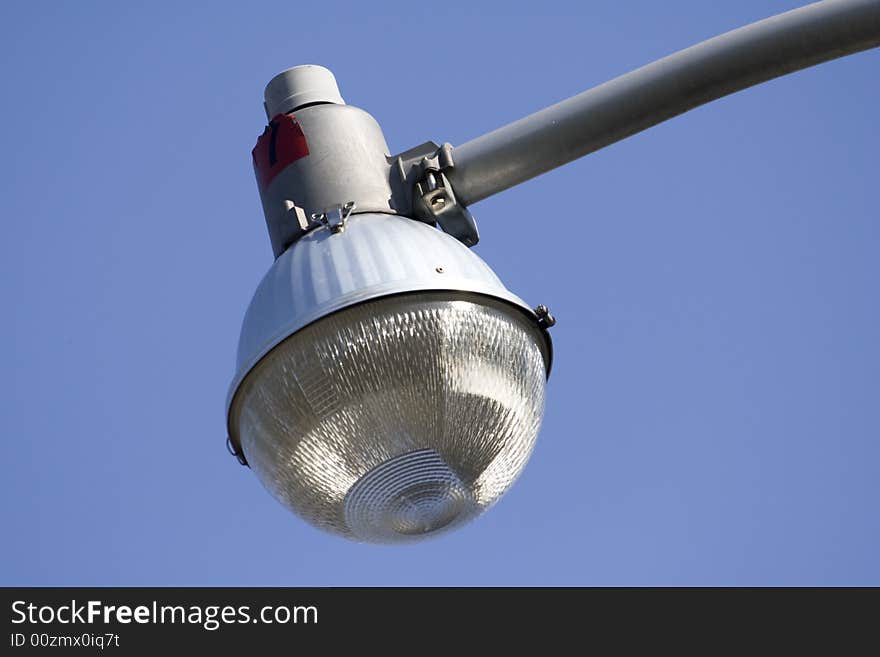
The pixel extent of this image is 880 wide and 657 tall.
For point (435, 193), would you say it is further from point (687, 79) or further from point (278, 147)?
point (687, 79)

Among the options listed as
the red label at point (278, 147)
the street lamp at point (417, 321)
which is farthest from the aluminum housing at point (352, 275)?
the red label at point (278, 147)

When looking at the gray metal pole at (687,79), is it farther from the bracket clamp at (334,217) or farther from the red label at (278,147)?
the red label at (278,147)

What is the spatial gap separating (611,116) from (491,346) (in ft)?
1.72

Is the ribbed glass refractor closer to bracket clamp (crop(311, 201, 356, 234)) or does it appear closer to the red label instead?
bracket clamp (crop(311, 201, 356, 234))

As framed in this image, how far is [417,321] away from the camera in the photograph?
8.96ft

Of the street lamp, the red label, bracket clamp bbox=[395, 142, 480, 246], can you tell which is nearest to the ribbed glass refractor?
the street lamp

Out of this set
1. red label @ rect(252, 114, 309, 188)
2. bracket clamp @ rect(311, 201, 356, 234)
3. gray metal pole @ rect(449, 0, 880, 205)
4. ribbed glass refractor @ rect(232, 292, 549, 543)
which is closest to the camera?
ribbed glass refractor @ rect(232, 292, 549, 543)

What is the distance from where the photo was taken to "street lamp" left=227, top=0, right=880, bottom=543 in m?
2.72

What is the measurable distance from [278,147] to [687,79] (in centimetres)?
90

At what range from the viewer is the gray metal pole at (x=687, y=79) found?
9.31 ft

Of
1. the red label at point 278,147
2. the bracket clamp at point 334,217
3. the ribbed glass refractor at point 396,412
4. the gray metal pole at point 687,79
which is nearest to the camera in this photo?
the ribbed glass refractor at point 396,412

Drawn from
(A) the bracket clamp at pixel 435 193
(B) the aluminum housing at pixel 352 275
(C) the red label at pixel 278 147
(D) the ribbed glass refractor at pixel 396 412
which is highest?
(C) the red label at pixel 278 147

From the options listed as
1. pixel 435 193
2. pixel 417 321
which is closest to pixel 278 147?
pixel 435 193

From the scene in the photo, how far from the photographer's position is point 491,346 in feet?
9.27
